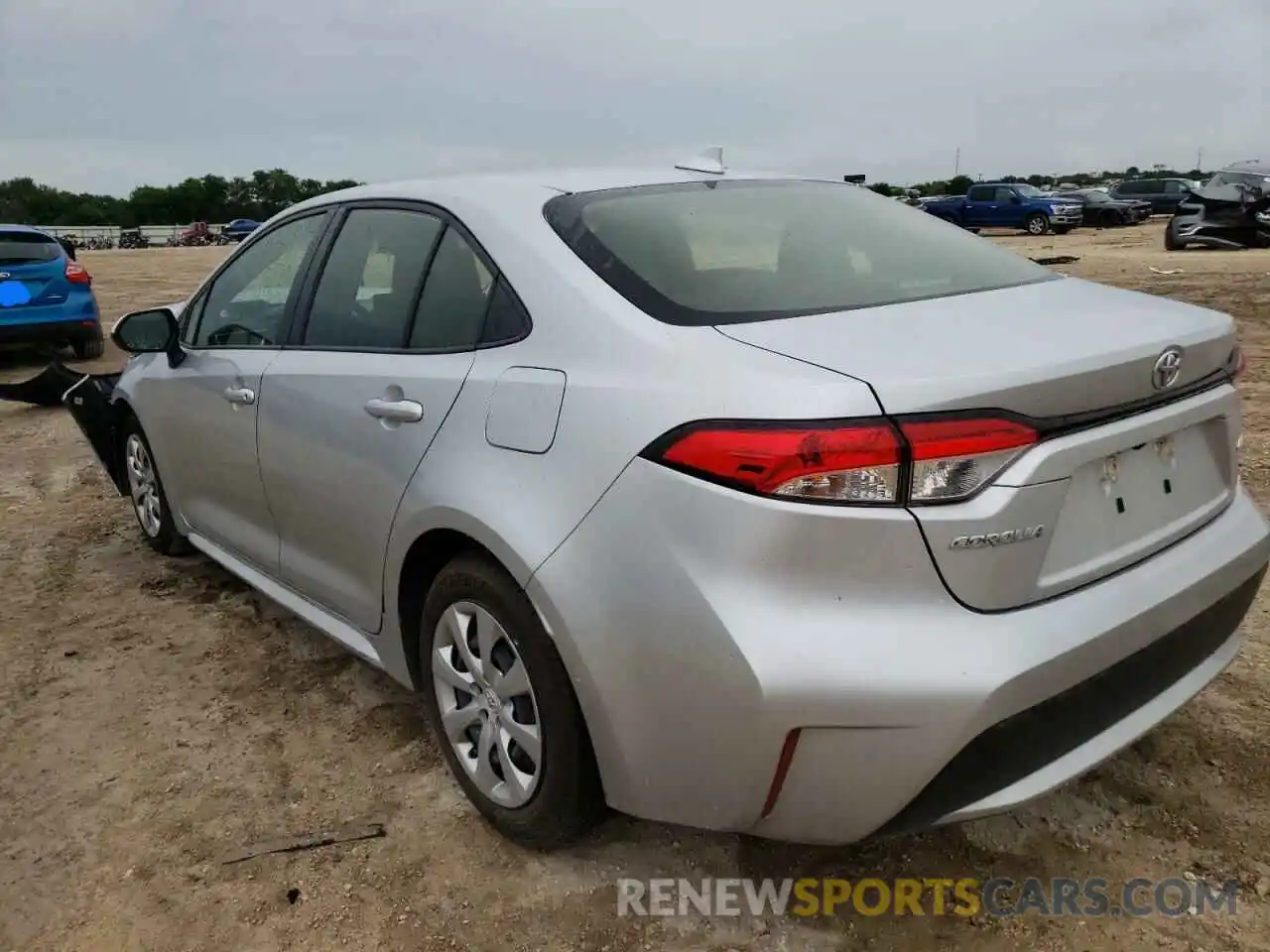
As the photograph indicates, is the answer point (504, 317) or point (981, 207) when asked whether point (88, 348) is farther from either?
point (981, 207)

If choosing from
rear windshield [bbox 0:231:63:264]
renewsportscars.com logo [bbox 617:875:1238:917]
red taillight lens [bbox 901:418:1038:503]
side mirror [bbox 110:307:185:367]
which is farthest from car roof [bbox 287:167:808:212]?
→ rear windshield [bbox 0:231:63:264]

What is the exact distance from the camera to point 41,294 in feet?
33.4

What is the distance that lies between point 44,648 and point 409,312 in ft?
7.11

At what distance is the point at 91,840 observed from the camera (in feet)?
8.70

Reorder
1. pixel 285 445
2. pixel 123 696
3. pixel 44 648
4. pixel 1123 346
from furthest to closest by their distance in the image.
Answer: pixel 44 648 < pixel 123 696 < pixel 285 445 < pixel 1123 346

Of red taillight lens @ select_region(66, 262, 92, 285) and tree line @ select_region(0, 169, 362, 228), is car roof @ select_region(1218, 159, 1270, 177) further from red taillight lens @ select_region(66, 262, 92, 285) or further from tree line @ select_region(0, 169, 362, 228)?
tree line @ select_region(0, 169, 362, 228)

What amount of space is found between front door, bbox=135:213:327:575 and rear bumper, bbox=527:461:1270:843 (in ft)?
5.50

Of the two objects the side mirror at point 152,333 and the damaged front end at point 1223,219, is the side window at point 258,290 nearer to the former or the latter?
the side mirror at point 152,333

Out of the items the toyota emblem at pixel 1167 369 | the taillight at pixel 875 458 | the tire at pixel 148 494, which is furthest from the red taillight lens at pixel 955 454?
the tire at pixel 148 494

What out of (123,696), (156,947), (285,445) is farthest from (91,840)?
(285,445)

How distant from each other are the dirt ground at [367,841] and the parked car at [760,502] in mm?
245

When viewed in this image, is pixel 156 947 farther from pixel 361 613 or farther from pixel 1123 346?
pixel 1123 346

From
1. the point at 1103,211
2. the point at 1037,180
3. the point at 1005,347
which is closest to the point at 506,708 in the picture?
the point at 1005,347

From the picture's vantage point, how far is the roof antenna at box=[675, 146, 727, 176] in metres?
3.12
